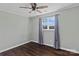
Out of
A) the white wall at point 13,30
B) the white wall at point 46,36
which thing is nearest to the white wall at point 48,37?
the white wall at point 46,36

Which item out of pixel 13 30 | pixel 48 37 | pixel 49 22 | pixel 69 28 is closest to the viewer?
pixel 69 28

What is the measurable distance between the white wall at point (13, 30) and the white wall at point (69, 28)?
1321 mm

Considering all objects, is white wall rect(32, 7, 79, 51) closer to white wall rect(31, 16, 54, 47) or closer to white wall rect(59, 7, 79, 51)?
white wall rect(59, 7, 79, 51)

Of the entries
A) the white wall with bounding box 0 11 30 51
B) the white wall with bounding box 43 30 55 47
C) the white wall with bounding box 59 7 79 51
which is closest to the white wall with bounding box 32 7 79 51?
the white wall with bounding box 59 7 79 51

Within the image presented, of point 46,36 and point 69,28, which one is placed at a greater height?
point 69,28

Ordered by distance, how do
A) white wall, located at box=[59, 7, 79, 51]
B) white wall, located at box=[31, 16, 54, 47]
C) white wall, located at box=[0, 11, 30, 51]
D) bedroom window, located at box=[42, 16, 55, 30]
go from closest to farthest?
white wall, located at box=[59, 7, 79, 51]
white wall, located at box=[0, 11, 30, 51]
bedroom window, located at box=[42, 16, 55, 30]
white wall, located at box=[31, 16, 54, 47]

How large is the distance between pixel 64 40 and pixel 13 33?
1.96m

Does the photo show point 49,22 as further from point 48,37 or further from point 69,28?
point 69,28

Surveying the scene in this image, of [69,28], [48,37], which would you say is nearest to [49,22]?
[48,37]

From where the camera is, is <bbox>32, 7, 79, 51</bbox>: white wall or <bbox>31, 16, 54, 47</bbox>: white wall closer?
<bbox>32, 7, 79, 51</bbox>: white wall

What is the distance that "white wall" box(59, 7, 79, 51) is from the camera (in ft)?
9.37

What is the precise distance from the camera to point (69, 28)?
3.07 meters

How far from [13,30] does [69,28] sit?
206cm

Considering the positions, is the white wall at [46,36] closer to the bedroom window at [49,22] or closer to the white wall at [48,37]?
the white wall at [48,37]
